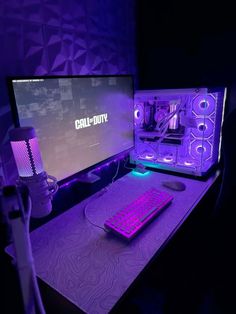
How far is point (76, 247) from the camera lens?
794 millimetres

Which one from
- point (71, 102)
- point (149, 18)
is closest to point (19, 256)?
point (71, 102)

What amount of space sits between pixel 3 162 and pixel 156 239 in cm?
68

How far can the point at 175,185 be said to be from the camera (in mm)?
1178

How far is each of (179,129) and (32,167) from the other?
2.95 ft

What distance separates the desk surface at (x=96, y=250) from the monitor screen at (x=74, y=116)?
21 centimetres

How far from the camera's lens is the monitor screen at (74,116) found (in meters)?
0.83

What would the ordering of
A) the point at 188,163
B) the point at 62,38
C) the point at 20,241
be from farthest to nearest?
the point at 188,163 < the point at 62,38 < the point at 20,241

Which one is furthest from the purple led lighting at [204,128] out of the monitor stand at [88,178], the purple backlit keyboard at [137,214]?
the monitor stand at [88,178]

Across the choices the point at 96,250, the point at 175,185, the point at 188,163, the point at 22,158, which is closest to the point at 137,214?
the point at 96,250

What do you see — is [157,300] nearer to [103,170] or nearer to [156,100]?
[103,170]

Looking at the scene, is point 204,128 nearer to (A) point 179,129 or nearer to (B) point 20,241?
(A) point 179,129

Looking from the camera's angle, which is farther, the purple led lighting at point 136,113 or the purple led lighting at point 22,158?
the purple led lighting at point 136,113

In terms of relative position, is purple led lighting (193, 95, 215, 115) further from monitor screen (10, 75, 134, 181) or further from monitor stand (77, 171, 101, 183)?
monitor stand (77, 171, 101, 183)

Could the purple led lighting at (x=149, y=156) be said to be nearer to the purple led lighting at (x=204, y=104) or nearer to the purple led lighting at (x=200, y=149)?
the purple led lighting at (x=200, y=149)
